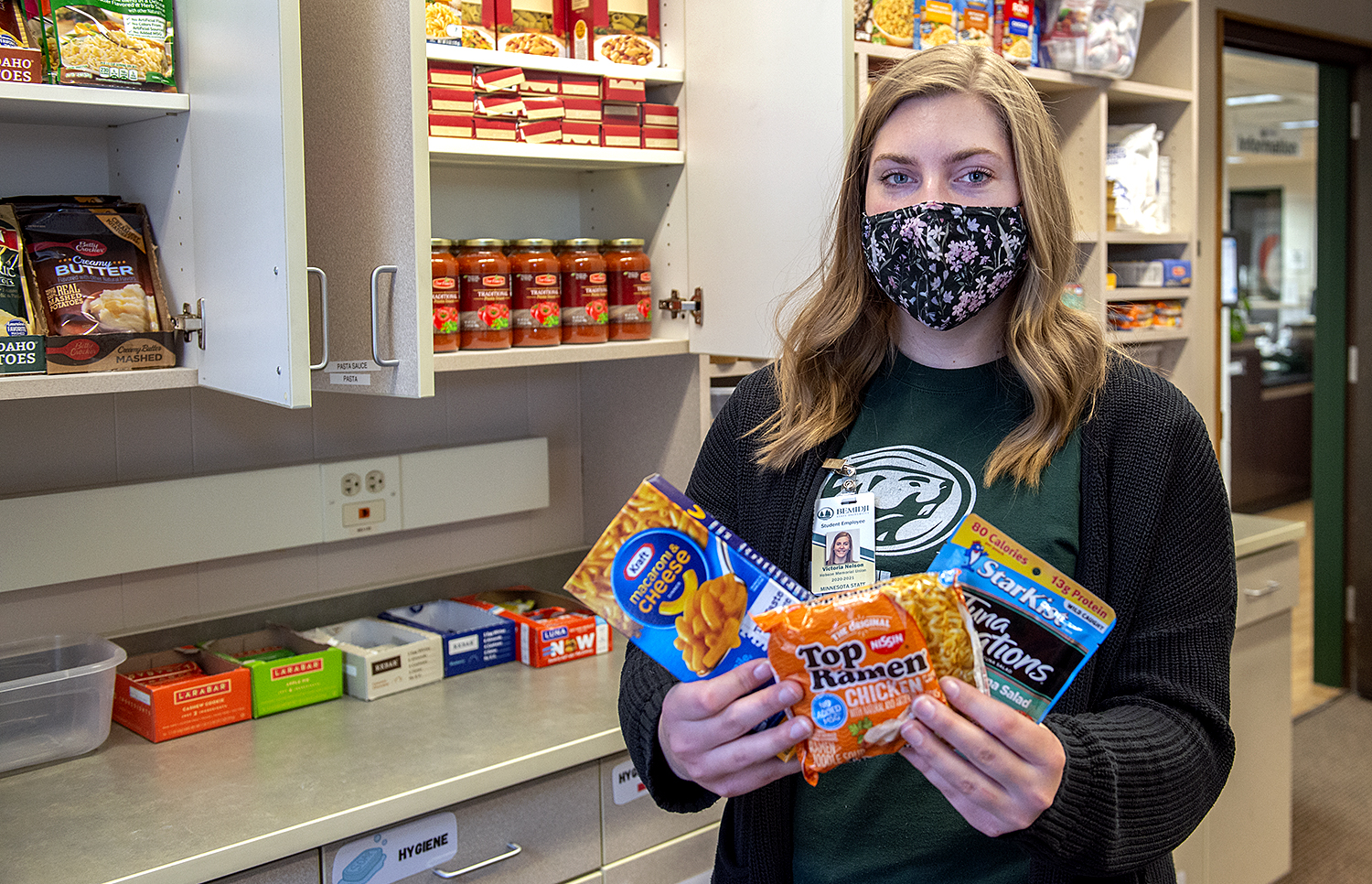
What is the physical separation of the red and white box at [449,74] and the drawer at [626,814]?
1081 millimetres

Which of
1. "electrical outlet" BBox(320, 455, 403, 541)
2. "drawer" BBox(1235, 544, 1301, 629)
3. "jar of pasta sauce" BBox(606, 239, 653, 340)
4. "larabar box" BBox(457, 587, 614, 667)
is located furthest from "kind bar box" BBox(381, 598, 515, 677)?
"drawer" BBox(1235, 544, 1301, 629)

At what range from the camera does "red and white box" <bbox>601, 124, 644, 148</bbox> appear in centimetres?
204

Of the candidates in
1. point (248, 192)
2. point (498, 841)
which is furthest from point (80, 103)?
point (498, 841)

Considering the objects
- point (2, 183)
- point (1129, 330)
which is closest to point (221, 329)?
point (2, 183)

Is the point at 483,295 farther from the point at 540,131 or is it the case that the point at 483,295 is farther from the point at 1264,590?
the point at 1264,590

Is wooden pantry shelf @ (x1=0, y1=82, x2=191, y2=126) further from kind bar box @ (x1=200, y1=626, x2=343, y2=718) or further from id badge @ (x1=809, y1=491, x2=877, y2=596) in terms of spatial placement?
id badge @ (x1=809, y1=491, x2=877, y2=596)

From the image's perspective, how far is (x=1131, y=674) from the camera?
1048 mm

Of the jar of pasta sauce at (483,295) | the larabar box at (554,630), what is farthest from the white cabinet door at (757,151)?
the larabar box at (554,630)

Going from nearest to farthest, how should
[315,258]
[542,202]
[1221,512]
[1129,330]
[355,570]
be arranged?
[1221,512], [315,258], [355,570], [542,202], [1129,330]

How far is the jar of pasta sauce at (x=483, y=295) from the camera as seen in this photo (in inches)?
74.7

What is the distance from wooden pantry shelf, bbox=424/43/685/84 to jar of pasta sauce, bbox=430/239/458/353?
29 centimetres

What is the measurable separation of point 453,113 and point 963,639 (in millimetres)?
1344

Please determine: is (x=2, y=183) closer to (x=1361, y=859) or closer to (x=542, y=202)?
(x=542, y=202)

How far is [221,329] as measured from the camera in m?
1.57
